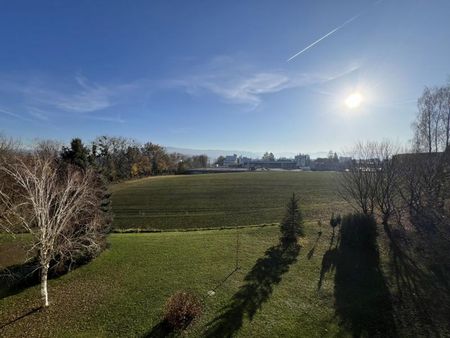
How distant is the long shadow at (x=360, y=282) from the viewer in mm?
11078

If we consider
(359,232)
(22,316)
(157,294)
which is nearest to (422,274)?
(359,232)

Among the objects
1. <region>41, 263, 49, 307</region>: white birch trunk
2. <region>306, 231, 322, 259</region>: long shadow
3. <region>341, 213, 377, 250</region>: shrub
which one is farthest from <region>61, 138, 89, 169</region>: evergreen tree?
<region>341, 213, 377, 250</region>: shrub

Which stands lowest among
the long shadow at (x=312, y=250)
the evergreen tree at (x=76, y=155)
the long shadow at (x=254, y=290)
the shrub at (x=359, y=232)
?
the long shadow at (x=254, y=290)

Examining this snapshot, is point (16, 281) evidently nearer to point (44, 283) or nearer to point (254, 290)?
point (44, 283)

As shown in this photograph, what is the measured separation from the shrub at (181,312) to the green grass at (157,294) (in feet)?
1.36

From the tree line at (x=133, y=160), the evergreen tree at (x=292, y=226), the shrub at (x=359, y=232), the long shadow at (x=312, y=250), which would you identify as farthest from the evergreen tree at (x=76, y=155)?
the tree line at (x=133, y=160)

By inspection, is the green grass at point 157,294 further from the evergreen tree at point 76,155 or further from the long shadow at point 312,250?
the evergreen tree at point 76,155

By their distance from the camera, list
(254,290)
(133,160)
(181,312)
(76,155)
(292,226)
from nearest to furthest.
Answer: (181,312)
(254,290)
(76,155)
(292,226)
(133,160)

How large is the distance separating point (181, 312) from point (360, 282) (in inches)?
385

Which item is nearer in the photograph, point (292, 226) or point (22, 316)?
point (22, 316)

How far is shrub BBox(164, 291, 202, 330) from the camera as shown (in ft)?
35.8

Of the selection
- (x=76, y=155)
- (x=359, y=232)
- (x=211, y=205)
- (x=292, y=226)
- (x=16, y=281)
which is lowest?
(x=16, y=281)

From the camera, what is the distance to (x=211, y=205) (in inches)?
1570

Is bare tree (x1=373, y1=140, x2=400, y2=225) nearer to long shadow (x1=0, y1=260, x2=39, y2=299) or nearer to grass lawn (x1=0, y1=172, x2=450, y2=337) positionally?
grass lawn (x1=0, y1=172, x2=450, y2=337)
